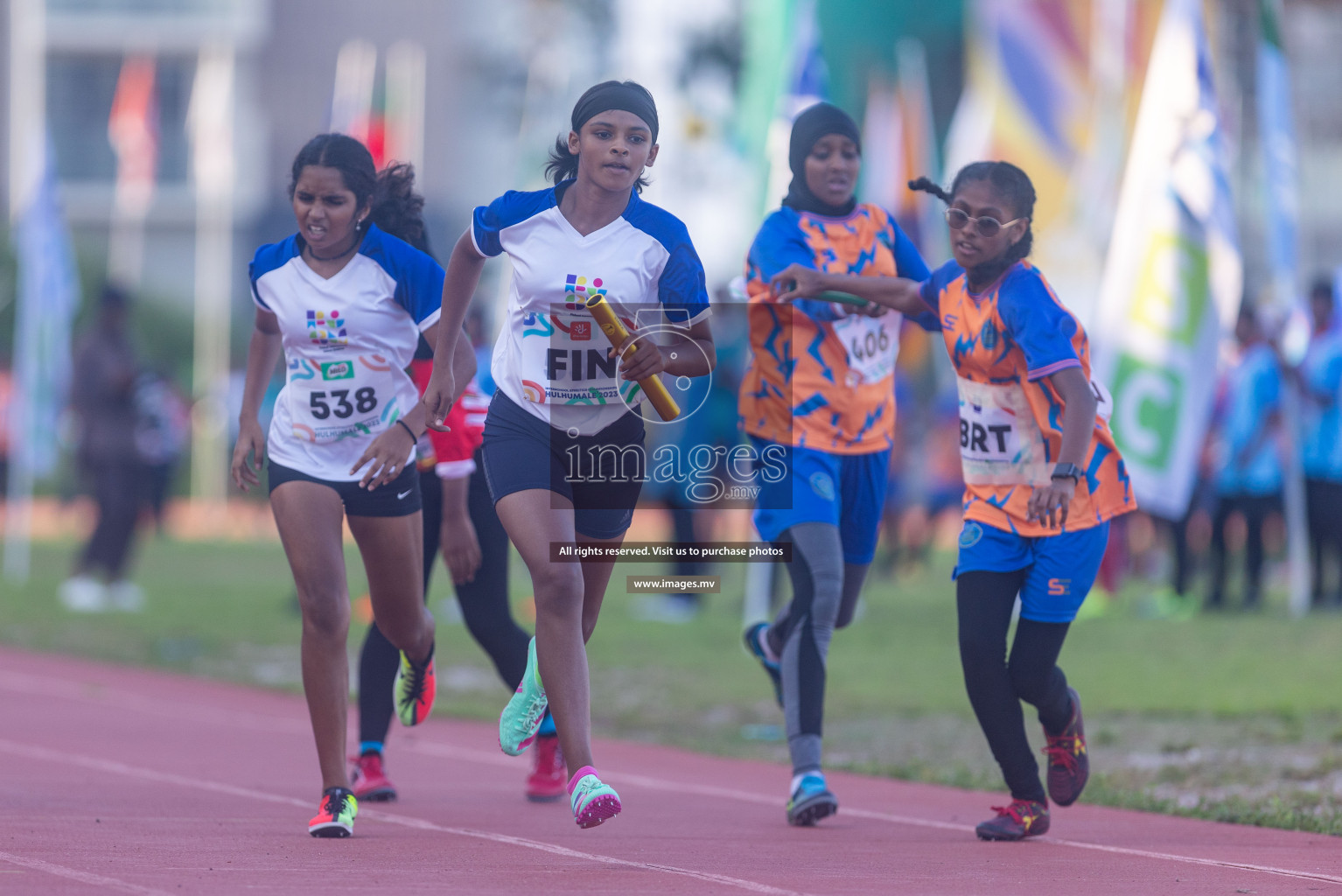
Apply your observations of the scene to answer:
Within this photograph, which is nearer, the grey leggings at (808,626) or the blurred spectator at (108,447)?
the grey leggings at (808,626)

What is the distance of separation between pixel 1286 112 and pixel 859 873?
12007 millimetres

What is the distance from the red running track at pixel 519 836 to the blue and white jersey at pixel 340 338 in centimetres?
128

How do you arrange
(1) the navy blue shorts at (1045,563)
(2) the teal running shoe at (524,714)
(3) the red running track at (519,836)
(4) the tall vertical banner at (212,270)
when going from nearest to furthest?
(3) the red running track at (519,836)
(2) the teal running shoe at (524,714)
(1) the navy blue shorts at (1045,563)
(4) the tall vertical banner at (212,270)

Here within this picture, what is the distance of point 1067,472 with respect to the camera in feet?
19.8

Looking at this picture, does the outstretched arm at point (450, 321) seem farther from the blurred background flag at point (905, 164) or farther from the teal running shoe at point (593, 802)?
the blurred background flag at point (905, 164)

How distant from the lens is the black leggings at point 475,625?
730 centimetres

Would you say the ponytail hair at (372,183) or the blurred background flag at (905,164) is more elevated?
the blurred background flag at (905,164)

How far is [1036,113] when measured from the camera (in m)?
24.4

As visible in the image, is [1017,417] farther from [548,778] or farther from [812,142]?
[548,778]

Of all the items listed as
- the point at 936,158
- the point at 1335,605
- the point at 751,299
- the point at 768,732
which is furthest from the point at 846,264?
the point at 936,158

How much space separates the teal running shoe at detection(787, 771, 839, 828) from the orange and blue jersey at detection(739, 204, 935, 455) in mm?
1224

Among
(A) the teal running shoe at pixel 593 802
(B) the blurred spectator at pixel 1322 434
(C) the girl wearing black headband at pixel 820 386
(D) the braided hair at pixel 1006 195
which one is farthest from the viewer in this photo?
(B) the blurred spectator at pixel 1322 434

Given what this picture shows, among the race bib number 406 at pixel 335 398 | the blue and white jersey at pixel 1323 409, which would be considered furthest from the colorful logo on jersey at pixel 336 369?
the blue and white jersey at pixel 1323 409

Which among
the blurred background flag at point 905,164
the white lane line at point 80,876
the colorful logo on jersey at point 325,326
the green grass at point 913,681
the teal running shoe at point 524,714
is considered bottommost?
the green grass at point 913,681
